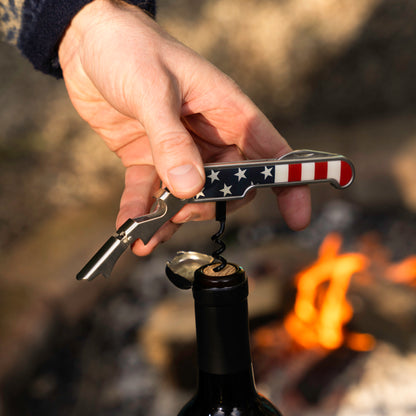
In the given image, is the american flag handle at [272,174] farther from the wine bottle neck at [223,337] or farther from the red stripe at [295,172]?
the wine bottle neck at [223,337]

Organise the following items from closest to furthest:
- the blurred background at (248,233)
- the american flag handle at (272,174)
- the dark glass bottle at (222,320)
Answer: the dark glass bottle at (222,320) < the american flag handle at (272,174) < the blurred background at (248,233)

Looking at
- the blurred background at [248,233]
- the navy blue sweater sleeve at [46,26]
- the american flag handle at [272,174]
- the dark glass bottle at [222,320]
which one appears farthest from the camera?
the blurred background at [248,233]

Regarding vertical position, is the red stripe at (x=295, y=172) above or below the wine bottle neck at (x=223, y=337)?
above

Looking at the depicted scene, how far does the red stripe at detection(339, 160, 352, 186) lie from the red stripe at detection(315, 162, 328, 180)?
3cm

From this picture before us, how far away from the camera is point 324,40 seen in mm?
1664

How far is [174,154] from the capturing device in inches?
23.2

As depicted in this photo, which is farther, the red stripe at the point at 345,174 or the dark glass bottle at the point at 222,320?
the red stripe at the point at 345,174

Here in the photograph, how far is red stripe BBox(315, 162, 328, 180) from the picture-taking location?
2.08 feet

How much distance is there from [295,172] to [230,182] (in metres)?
0.10

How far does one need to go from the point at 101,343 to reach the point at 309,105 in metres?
1.20

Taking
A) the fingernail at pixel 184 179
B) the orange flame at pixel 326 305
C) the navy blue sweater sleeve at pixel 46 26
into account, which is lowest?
the orange flame at pixel 326 305

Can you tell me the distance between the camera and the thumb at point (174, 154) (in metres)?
0.55

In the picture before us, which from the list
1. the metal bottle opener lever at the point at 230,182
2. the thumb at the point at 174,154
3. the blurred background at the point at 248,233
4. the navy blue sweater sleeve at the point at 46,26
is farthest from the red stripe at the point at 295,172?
the blurred background at the point at 248,233

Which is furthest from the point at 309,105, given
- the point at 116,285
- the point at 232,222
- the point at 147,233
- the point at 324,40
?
the point at 147,233
